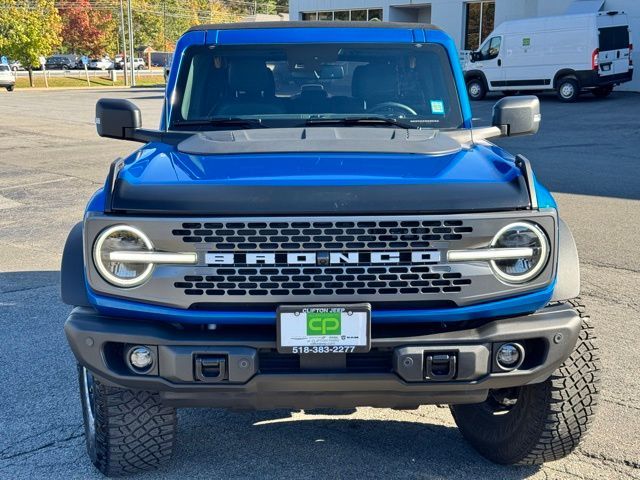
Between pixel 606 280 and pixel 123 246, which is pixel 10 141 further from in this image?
pixel 123 246

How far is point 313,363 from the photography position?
2.87m

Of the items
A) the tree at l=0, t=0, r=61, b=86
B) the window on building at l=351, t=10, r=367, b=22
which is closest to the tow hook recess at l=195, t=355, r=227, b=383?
the window on building at l=351, t=10, r=367, b=22

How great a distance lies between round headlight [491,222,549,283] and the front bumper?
17cm

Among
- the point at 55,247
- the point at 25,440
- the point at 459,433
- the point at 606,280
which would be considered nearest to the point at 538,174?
the point at 606,280

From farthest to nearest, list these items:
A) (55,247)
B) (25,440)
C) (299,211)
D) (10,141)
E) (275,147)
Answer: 1. (10,141)
2. (55,247)
3. (25,440)
4. (275,147)
5. (299,211)

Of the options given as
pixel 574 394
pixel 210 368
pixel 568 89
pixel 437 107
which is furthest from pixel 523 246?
pixel 568 89

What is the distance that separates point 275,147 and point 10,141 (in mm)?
16303

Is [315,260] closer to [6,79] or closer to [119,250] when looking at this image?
[119,250]

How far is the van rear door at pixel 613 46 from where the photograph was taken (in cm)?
2414

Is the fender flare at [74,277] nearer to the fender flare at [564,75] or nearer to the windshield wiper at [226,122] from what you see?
the windshield wiper at [226,122]

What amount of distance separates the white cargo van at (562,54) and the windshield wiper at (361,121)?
72.1ft

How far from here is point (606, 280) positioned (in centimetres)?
650

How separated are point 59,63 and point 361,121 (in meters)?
77.1

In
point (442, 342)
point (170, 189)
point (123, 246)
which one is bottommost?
point (442, 342)
